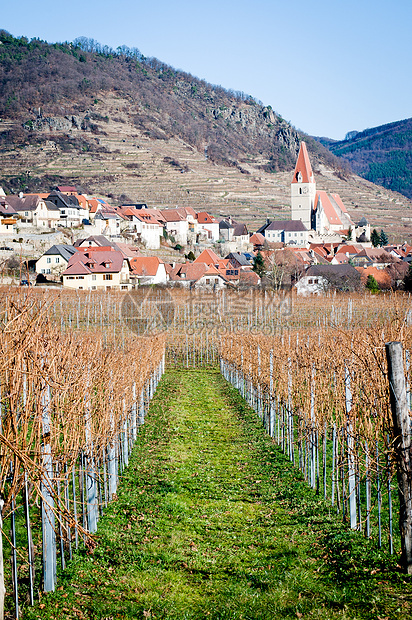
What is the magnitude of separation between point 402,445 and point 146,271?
4818 centimetres

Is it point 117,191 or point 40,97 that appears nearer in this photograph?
point 117,191

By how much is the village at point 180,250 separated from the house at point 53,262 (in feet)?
0.27

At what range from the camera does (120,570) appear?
5.36 meters

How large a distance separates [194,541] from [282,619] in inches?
76.0

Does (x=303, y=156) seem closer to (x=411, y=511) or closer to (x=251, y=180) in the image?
(x=251, y=180)

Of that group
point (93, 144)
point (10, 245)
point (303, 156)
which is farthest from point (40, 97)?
point (10, 245)

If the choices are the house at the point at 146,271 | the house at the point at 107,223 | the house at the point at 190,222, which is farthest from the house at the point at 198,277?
the house at the point at 190,222

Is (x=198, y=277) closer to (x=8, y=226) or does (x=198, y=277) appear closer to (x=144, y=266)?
(x=144, y=266)

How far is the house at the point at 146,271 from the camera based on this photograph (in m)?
51.4

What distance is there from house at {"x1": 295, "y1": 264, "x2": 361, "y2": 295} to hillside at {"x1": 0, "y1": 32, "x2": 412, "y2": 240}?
169ft

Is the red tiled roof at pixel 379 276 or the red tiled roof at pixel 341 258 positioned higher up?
the red tiled roof at pixel 341 258

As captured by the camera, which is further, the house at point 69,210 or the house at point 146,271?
the house at point 69,210

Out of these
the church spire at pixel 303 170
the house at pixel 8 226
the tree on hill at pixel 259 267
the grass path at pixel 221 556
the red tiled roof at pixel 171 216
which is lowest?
the grass path at pixel 221 556

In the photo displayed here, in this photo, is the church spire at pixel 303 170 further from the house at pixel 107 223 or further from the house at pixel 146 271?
the house at pixel 146 271
